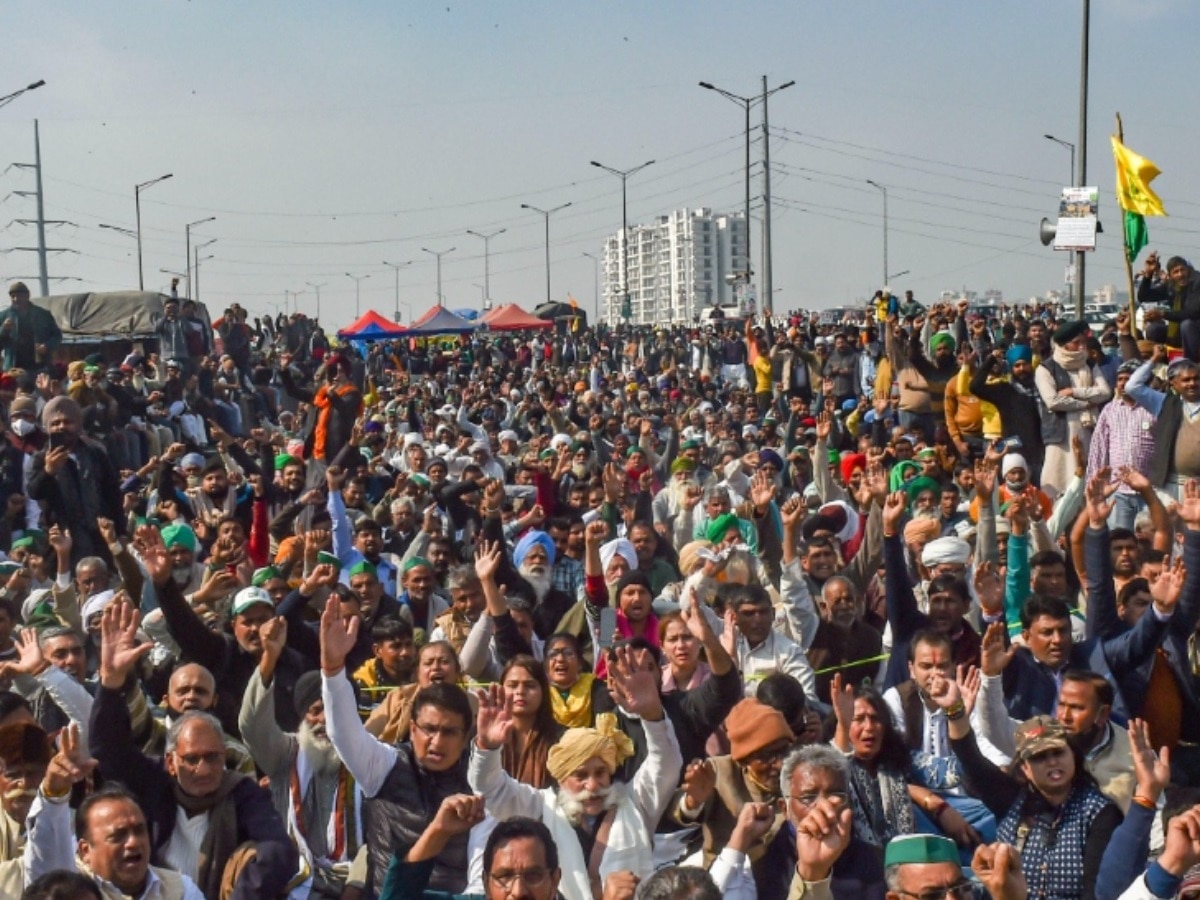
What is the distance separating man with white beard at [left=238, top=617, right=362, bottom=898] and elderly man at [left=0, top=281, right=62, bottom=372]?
1240 cm

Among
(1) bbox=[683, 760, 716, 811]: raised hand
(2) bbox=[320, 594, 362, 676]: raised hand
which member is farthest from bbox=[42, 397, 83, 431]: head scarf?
(1) bbox=[683, 760, 716, 811]: raised hand

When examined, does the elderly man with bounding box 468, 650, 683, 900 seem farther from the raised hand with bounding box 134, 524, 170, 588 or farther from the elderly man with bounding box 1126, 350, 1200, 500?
the elderly man with bounding box 1126, 350, 1200, 500

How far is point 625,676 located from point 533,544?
3909mm

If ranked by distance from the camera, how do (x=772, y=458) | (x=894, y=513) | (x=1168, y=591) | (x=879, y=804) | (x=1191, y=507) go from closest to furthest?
1. (x=879, y=804)
2. (x=1168, y=591)
3. (x=1191, y=507)
4. (x=894, y=513)
5. (x=772, y=458)

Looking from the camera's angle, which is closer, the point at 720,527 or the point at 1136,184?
the point at 720,527

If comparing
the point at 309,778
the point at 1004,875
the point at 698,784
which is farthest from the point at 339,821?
the point at 1004,875

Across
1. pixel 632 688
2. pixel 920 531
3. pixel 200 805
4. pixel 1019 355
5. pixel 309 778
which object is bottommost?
pixel 309 778

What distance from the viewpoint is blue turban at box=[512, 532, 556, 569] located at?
31.3 feet

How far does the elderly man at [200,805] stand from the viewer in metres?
5.40

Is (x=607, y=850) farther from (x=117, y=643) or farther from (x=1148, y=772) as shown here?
(x=117, y=643)

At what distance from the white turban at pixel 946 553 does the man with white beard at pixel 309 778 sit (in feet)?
11.0

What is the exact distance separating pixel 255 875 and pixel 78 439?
280 inches

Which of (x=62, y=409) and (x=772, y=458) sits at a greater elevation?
(x=62, y=409)

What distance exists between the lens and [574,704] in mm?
6648
